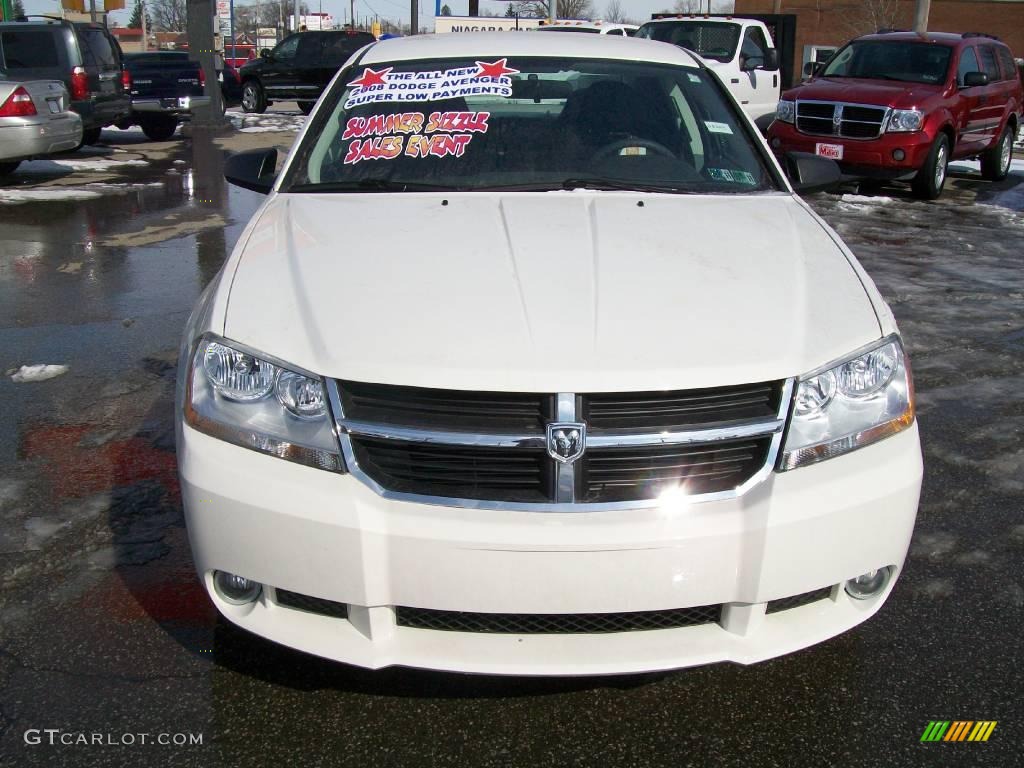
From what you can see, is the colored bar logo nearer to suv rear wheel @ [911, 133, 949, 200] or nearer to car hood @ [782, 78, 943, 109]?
car hood @ [782, 78, 943, 109]

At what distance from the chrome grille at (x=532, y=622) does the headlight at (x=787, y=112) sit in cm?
1128

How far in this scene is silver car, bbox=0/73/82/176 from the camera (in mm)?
11359

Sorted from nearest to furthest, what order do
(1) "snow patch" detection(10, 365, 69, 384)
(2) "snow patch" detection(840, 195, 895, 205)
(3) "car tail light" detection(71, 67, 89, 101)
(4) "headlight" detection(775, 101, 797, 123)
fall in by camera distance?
(1) "snow patch" detection(10, 365, 69, 384)
(2) "snow patch" detection(840, 195, 895, 205)
(4) "headlight" detection(775, 101, 797, 123)
(3) "car tail light" detection(71, 67, 89, 101)

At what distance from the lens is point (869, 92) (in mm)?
12016

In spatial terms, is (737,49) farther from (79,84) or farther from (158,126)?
(158,126)

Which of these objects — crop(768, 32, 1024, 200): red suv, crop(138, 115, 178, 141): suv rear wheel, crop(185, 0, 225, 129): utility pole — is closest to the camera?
crop(768, 32, 1024, 200): red suv

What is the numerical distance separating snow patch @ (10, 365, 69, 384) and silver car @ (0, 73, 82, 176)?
7.36 metres

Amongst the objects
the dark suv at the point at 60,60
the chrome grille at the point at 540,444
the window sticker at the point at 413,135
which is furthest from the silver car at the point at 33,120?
the chrome grille at the point at 540,444

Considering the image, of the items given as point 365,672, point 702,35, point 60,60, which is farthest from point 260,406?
point 702,35

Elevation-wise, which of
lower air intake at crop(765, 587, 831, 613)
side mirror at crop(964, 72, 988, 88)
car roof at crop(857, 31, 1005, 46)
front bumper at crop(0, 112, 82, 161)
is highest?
car roof at crop(857, 31, 1005, 46)

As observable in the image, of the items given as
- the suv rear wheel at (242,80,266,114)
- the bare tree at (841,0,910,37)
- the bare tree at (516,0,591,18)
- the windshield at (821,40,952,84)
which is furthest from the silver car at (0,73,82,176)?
the bare tree at (516,0,591,18)

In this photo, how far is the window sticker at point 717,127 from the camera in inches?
157

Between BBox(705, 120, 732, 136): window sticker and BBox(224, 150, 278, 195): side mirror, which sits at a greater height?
BBox(705, 120, 732, 136): window sticker

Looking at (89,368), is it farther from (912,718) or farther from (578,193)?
(912,718)
